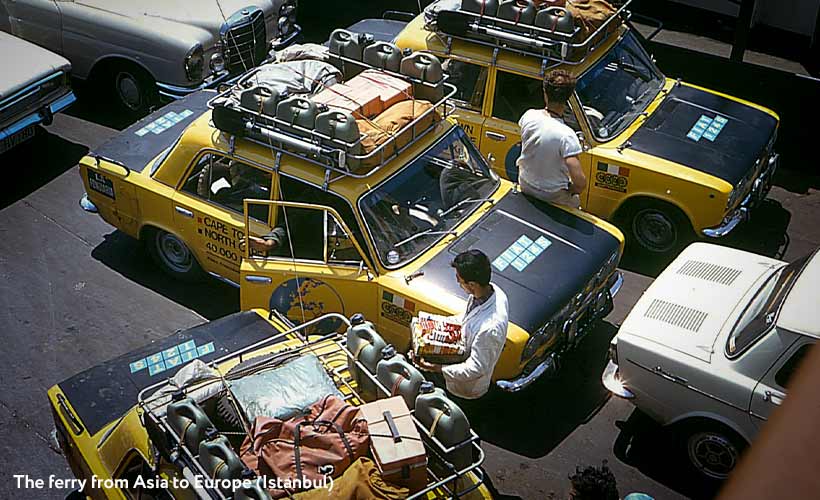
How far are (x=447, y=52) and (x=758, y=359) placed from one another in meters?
4.31

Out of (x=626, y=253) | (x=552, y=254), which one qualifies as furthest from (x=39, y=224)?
(x=626, y=253)

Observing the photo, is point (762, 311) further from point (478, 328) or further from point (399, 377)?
point (399, 377)

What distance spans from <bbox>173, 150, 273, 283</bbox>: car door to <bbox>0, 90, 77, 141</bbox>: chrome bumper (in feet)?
10.1

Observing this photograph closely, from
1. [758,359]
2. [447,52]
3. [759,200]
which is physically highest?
[447,52]

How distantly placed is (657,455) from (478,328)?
1.95 metres

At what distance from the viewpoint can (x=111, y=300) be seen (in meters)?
8.22

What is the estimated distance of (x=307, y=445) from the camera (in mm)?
4680

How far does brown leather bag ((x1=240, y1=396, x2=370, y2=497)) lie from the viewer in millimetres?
4566

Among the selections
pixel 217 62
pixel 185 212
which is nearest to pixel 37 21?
pixel 217 62

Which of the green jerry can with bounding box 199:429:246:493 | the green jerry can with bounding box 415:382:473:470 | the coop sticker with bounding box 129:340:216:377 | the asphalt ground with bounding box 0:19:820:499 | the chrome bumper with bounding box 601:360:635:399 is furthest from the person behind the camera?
the asphalt ground with bounding box 0:19:820:499

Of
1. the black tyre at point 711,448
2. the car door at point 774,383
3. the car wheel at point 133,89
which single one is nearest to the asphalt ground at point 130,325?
the black tyre at point 711,448

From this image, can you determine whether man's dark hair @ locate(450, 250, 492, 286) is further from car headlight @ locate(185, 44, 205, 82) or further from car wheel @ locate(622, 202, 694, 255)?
car headlight @ locate(185, 44, 205, 82)

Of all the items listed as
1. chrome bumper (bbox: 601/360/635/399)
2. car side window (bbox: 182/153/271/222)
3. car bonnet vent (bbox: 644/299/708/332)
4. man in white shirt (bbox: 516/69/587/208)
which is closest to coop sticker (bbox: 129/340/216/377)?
car side window (bbox: 182/153/271/222)

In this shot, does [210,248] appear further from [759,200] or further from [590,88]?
[759,200]
